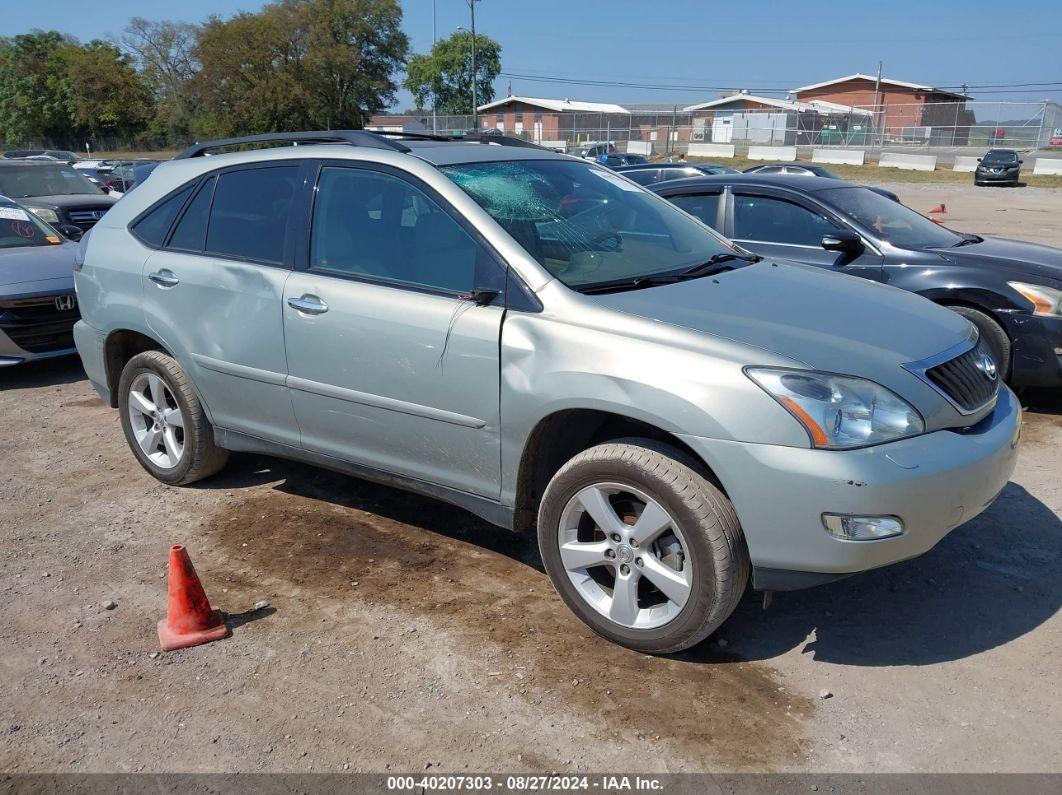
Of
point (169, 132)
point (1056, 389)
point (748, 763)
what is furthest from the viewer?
point (169, 132)

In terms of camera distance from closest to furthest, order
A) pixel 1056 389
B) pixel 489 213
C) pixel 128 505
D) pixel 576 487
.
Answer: pixel 576 487 < pixel 489 213 < pixel 128 505 < pixel 1056 389

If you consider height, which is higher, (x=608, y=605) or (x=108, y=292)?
(x=108, y=292)

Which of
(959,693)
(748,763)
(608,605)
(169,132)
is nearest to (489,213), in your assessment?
(608,605)

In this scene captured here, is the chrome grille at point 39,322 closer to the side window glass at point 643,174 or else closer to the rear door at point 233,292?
the rear door at point 233,292

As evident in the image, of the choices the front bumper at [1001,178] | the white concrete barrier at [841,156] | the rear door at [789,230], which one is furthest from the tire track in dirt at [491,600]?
the white concrete barrier at [841,156]

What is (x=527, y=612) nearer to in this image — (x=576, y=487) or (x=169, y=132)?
(x=576, y=487)

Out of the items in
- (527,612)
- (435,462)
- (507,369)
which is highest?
(507,369)

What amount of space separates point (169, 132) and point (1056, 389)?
67522 mm

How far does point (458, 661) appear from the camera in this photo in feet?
10.8

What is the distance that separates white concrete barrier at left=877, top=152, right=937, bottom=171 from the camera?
126ft

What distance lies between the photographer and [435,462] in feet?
12.2

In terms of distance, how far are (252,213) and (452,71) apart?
92594 mm

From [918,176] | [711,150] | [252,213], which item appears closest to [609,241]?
[252,213]

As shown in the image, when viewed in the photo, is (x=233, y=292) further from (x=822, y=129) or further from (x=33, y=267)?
(x=822, y=129)
